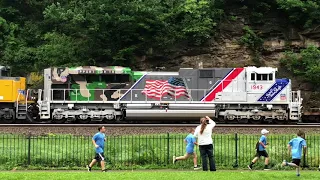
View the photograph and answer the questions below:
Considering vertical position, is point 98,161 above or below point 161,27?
below

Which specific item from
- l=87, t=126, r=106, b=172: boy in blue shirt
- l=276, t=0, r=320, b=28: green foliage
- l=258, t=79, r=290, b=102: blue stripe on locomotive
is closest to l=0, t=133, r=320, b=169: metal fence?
l=87, t=126, r=106, b=172: boy in blue shirt

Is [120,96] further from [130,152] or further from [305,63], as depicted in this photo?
[305,63]

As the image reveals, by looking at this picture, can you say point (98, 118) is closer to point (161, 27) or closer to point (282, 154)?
point (161, 27)

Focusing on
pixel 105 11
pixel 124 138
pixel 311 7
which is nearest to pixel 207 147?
pixel 124 138

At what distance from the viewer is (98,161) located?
13.4m

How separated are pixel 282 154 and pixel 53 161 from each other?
8426mm

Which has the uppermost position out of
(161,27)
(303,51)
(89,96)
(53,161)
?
(161,27)

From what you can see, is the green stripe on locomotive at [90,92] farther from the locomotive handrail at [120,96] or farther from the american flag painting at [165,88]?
the american flag painting at [165,88]

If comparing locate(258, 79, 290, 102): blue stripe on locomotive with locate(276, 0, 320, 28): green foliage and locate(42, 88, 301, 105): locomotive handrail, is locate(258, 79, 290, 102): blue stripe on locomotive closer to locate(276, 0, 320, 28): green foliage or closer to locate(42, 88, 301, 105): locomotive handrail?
locate(42, 88, 301, 105): locomotive handrail

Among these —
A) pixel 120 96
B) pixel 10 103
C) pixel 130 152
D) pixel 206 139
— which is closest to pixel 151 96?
pixel 120 96

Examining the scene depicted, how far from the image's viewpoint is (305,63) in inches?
1163

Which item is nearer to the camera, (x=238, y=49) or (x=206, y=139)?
(x=206, y=139)

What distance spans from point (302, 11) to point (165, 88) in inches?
529

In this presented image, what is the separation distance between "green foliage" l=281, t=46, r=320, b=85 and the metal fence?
12.4 metres
